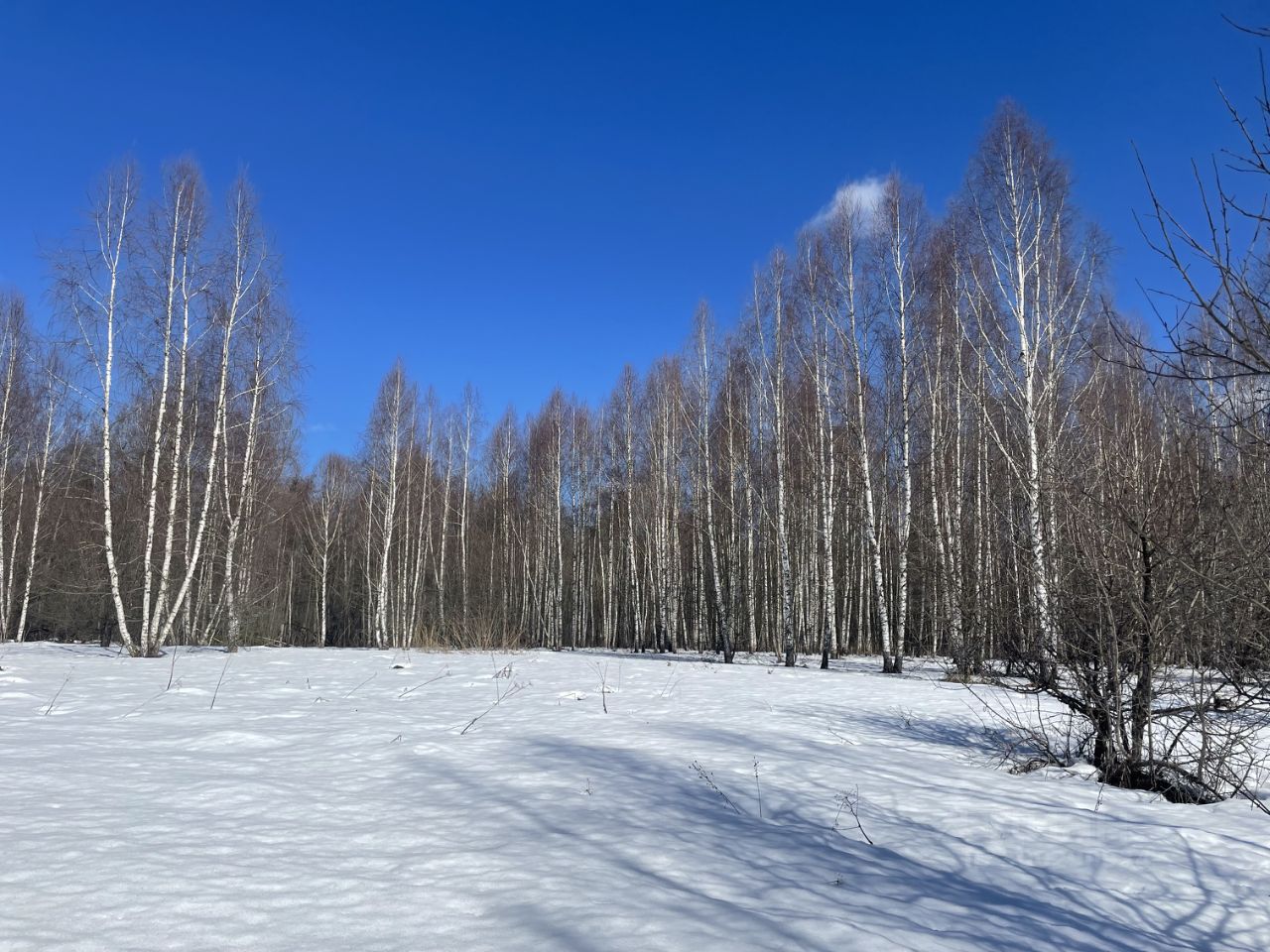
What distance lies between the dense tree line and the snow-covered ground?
116cm

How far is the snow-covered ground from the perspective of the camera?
2.28 m

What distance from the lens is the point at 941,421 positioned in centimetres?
1681

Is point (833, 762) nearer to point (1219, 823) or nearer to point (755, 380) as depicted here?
point (1219, 823)

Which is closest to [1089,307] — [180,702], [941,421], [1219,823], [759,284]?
[941,421]

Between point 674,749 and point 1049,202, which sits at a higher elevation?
point 1049,202

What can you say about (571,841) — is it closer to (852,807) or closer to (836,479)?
(852,807)

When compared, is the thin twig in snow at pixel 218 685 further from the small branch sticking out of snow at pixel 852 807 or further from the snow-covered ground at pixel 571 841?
the small branch sticking out of snow at pixel 852 807

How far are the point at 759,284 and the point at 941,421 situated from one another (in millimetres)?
5487

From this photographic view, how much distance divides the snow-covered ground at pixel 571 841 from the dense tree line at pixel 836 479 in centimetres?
116

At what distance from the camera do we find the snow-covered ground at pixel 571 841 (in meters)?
2.28

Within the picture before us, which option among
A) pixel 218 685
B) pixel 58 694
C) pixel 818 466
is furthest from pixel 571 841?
pixel 818 466

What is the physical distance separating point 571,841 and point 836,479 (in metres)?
18.2

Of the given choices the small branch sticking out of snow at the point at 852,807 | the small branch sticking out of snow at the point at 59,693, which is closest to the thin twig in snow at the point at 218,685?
the small branch sticking out of snow at the point at 59,693

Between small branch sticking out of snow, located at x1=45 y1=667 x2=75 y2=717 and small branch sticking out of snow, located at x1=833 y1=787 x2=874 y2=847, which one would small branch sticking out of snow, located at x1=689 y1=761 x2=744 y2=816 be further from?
small branch sticking out of snow, located at x1=45 y1=667 x2=75 y2=717
